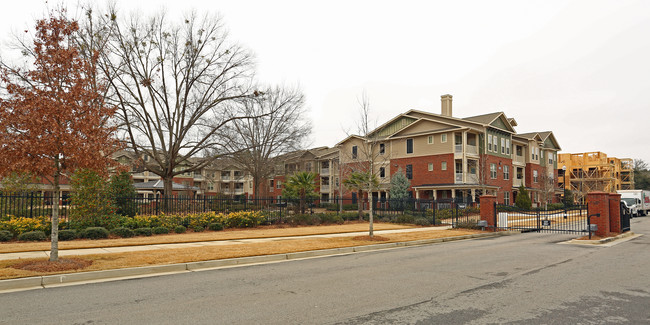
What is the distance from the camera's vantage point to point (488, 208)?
22016 mm

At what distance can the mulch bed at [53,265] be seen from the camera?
9.03 metres

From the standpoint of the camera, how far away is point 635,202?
39875 mm

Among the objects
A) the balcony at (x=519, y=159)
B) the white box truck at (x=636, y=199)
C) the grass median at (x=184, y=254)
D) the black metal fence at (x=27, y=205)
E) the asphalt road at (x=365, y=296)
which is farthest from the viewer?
the balcony at (x=519, y=159)

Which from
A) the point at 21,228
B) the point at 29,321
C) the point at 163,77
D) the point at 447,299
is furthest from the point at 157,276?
the point at 163,77

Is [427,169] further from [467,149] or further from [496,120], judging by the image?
[496,120]

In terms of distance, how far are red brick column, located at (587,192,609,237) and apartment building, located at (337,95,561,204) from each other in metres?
22.2

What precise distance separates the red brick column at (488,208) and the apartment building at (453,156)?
17648 mm

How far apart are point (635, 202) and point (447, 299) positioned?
43.2 m

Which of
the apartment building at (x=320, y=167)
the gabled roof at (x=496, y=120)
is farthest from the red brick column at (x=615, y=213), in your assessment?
the apartment building at (x=320, y=167)

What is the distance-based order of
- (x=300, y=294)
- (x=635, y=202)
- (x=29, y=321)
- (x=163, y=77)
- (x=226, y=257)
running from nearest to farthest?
(x=29, y=321) < (x=300, y=294) < (x=226, y=257) < (x=163, y=77) < (x=635, y=202)

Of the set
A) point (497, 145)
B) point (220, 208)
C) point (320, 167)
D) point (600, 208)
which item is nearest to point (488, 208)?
point (600, 208)

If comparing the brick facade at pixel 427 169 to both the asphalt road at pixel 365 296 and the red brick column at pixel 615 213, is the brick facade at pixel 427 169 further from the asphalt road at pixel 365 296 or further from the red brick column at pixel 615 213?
the asphalt road at pixel 365 296

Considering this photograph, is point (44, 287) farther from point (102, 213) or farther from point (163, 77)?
point (163, 77)

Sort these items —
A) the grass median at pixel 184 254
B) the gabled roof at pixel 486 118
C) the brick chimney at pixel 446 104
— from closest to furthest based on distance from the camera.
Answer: the grass median at pixel 184 254 → the gabled roof at pixel 486 118 → the brick chimney at pixel 446 104
